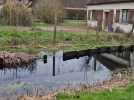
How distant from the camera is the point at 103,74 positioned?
1323cm

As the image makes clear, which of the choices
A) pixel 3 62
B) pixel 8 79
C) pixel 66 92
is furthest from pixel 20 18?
pixel 66 92

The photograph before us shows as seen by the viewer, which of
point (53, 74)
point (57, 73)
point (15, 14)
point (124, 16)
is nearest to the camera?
point (53, 74)

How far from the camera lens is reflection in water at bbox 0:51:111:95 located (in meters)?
11.5

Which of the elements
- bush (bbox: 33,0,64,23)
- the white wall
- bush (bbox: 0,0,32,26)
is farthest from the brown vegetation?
bush (bbox: 33,0,64,23)

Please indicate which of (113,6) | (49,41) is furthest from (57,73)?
(113,6)

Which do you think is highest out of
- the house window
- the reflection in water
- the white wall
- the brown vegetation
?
the white wall

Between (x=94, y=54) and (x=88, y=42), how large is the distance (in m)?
3.06

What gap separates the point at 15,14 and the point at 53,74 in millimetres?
17533

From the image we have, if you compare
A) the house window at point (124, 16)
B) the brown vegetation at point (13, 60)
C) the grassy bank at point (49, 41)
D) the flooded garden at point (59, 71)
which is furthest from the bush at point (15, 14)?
the brown vegetation at point (13, 60)

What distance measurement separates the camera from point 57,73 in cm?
1320

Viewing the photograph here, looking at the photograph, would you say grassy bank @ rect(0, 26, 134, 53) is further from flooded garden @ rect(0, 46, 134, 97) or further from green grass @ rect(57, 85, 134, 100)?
green grass @ rect(57, 85, 134, 100)

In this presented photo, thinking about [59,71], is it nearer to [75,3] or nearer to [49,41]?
[49,41]

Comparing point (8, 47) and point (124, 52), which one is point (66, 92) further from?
point (124, 52)

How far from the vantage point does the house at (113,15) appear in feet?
96.4
